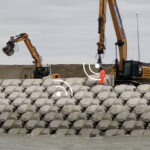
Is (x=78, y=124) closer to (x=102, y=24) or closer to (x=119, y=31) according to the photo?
(x=102, y=24)

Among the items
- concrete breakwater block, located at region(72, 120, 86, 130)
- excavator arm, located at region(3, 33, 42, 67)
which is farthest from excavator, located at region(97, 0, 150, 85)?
concrete breakwater block, located at region(72, 120, 86, 130)

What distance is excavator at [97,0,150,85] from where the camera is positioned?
26.0 m

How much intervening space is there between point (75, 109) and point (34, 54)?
1234cm

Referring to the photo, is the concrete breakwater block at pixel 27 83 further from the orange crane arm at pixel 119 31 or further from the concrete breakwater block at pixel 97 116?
the orange crane arm at pixel 119 31

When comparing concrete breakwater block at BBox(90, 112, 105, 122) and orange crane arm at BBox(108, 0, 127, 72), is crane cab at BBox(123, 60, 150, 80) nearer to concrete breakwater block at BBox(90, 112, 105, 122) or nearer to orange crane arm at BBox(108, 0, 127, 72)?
orange crane arm at BBox(108, 0, 127, 72)

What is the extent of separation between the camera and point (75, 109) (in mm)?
18594

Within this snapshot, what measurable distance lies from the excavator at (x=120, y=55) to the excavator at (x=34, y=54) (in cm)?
366

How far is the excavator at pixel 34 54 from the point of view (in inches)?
1088

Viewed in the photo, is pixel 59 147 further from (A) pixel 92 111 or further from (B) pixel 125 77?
(B) pixel 125 77

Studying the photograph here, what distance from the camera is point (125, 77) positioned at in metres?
27.2

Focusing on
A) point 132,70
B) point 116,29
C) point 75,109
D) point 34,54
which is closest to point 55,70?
point 34,54

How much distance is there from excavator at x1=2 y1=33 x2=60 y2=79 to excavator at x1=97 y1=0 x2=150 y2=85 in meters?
3.66

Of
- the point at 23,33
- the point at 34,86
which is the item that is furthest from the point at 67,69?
the point at 34,86

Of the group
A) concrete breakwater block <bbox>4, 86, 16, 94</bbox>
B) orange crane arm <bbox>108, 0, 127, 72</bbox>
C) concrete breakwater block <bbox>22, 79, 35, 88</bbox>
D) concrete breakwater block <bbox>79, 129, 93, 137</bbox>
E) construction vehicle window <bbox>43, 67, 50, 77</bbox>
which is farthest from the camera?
construction vehicle window <bbox>43, 67, 50, 77</bbox>
